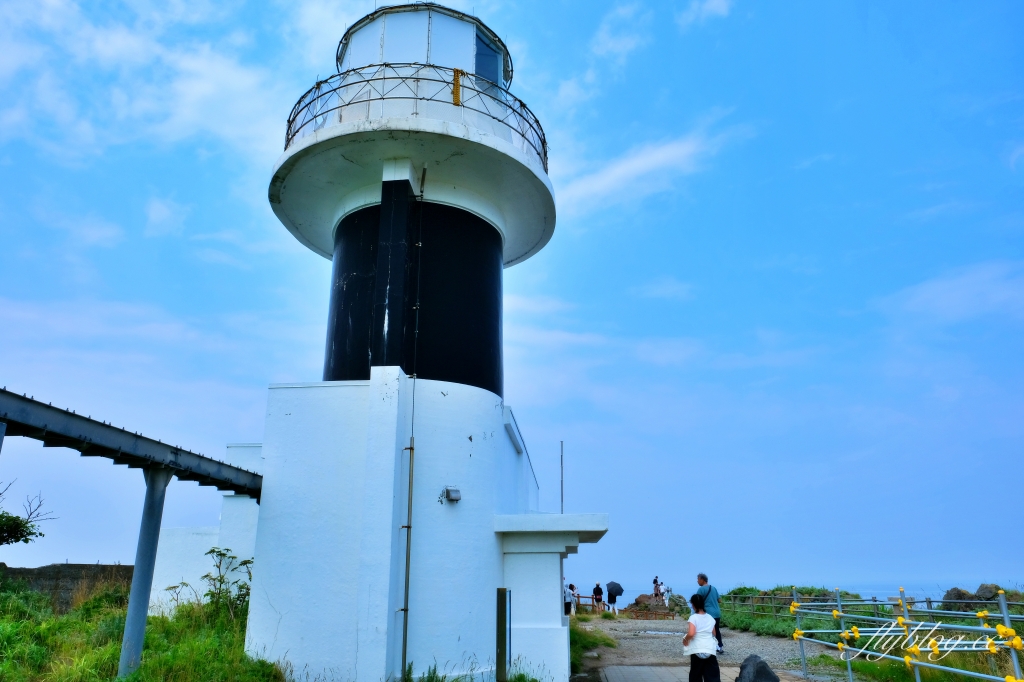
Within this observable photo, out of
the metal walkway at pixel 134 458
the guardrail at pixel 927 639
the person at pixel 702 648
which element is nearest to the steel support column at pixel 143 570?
the metal walkway at pixel 134 458

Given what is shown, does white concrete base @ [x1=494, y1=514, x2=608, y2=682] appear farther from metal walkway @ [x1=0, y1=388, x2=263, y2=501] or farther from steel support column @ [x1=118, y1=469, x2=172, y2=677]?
steel support column @ [x1=118, y1=469, x2=172, y2=677]

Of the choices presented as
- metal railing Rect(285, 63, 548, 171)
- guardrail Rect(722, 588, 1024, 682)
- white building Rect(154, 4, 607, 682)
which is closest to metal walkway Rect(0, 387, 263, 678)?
white building Rect(154, 4, 607, 682)

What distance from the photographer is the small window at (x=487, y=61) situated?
13.9 m

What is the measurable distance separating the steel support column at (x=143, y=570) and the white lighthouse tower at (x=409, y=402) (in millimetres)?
2042

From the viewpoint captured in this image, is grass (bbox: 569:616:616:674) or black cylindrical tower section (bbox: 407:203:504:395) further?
grass (bbox: 569:616:616:674)

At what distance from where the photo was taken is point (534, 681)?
11164 mm

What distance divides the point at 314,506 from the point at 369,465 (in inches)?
44.3

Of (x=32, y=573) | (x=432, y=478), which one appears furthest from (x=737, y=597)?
(x=32, y=573)

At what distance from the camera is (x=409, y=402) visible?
441 inches

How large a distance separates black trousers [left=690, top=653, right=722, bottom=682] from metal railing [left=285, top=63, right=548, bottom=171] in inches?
349

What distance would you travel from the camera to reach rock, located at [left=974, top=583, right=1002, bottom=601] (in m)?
19.0

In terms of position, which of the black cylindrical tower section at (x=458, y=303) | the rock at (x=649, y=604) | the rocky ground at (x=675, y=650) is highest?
the black cylindrical tower section at (x=458, y=303)

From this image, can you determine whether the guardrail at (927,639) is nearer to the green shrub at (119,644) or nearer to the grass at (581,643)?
the grass at (581,643)

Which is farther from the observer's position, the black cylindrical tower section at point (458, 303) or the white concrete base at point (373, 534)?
the black cylindrical tower section at point (458, 303)
